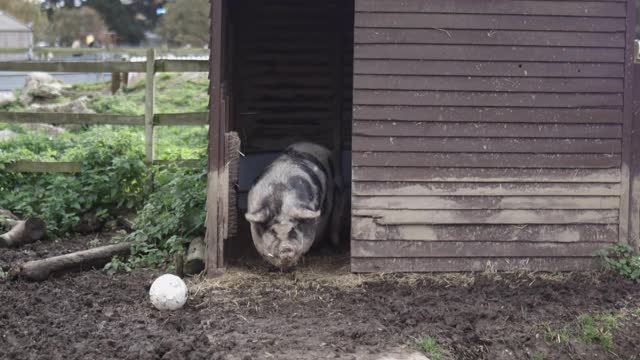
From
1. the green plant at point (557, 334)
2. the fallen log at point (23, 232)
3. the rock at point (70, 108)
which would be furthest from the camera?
the rock at point (70, 108)

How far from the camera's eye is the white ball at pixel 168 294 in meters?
6.39

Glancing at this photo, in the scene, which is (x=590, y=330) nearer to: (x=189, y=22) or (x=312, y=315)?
(x=312, y=315)

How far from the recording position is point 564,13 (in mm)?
7254

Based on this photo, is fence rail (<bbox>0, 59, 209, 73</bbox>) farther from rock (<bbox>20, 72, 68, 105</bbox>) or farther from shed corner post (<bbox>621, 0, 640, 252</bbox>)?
rock (<bbox>20, 72, 68, 105</bbox>)

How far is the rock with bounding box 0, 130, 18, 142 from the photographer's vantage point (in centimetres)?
1230

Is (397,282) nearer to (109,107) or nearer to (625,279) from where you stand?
(625,279)

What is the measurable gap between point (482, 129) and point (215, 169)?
2273mm

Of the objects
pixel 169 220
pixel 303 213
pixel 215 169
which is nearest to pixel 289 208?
pixel 303 213

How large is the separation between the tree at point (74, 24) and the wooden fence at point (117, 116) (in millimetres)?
36153

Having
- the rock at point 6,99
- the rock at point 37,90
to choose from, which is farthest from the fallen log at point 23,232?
the rock at point 37,90

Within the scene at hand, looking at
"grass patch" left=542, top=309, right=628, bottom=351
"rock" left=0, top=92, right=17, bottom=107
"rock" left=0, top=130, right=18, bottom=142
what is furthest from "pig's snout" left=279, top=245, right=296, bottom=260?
"rock" left=0, top=92, right=17, bottom=107

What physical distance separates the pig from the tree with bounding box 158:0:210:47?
3262 cm

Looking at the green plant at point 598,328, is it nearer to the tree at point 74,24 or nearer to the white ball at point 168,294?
the white ball at point 168,294

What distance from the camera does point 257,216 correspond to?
7133 mm
